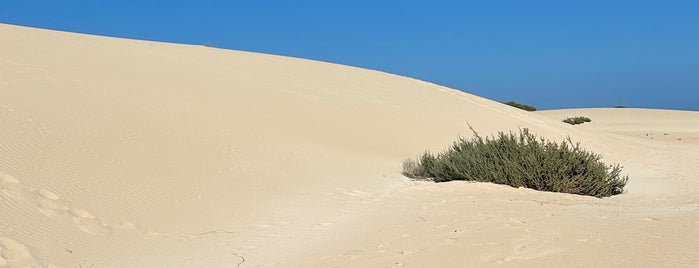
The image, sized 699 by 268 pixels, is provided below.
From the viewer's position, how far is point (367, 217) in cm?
744

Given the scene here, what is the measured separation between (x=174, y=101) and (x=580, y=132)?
40.7ft

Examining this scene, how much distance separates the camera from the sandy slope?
5.35m

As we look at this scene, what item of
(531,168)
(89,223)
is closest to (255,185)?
(89,223)

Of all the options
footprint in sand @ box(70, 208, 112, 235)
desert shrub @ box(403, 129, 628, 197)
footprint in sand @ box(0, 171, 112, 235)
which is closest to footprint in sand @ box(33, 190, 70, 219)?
footprint in sand @ box(0, 171, 112, 235)

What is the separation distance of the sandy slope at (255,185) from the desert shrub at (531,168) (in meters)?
0.51

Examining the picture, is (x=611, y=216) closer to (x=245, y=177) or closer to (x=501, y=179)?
(x=501, y=179)

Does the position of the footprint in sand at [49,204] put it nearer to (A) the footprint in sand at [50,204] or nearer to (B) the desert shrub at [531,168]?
(A) the footprint in sand at [50,204]

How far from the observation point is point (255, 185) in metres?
9.39

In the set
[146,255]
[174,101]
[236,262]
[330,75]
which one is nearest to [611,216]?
[236,262]

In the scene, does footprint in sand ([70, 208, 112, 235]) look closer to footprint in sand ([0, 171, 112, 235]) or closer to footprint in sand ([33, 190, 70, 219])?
footprint in sand ([0, 171, 112, 235])

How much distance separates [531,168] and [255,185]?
13.0 ft

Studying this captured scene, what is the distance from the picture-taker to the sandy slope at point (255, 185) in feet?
17.5

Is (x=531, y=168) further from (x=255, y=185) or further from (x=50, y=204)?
(x=50, y=204)

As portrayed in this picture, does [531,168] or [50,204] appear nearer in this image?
[50,204]
